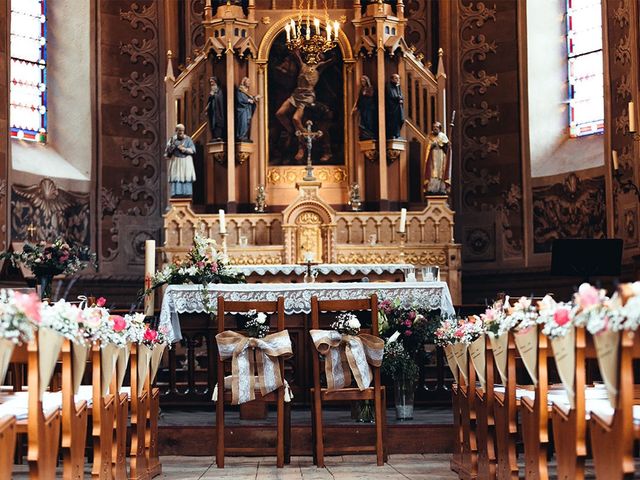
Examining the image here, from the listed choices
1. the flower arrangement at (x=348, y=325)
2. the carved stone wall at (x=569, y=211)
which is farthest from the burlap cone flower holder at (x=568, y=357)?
the carved stone wall at (x=569, y=211)

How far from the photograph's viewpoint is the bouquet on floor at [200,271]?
1168cm

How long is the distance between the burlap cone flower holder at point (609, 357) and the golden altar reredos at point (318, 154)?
11563mm

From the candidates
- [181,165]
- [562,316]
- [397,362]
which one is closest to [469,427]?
[397,362]

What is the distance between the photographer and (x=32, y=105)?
18.4 m

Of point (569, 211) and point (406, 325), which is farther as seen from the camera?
point (569, 211)

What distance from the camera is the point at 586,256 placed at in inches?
497

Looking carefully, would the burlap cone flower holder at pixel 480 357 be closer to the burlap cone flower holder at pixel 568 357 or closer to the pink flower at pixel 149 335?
the burlap cone flower holder at pixel 568 357

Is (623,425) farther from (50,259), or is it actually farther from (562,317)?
(50,259)

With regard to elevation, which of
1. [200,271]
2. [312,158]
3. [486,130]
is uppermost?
[486,130]

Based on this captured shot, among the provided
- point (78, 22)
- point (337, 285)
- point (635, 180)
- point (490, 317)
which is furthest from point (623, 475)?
point (78, 22)

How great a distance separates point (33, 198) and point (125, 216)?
6.05ft

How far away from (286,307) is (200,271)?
97 cm

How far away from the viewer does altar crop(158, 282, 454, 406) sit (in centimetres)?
1137

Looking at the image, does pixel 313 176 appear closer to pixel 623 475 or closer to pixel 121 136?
pixel 121 136
